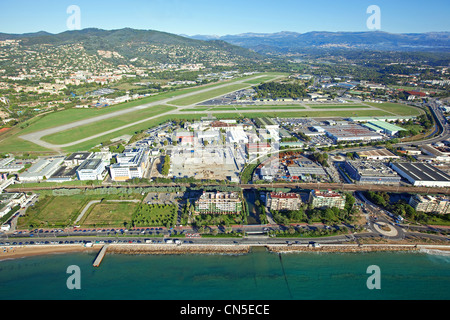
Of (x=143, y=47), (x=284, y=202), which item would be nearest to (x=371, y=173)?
(x=284, y=202)

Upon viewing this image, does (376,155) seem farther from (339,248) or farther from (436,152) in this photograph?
(339,248)

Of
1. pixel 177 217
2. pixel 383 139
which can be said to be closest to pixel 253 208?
pixel 177 217

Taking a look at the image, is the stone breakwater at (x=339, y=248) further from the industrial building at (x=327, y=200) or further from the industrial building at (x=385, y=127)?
the industrial building at (x=385, y=127)

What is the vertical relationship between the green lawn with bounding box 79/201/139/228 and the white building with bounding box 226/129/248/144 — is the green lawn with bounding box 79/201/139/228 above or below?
below

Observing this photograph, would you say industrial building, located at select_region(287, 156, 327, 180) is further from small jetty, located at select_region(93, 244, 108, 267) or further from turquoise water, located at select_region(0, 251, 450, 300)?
small jetty, located at select_region(93, 244, 108, 267)

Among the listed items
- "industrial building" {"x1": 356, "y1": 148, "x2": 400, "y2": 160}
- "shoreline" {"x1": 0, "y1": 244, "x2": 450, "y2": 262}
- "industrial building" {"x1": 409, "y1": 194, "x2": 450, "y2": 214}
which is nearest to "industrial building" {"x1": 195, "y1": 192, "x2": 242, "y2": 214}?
"shoreline" {"x1": 0, "y1": 244, "x2": 450, "y2": 262}
